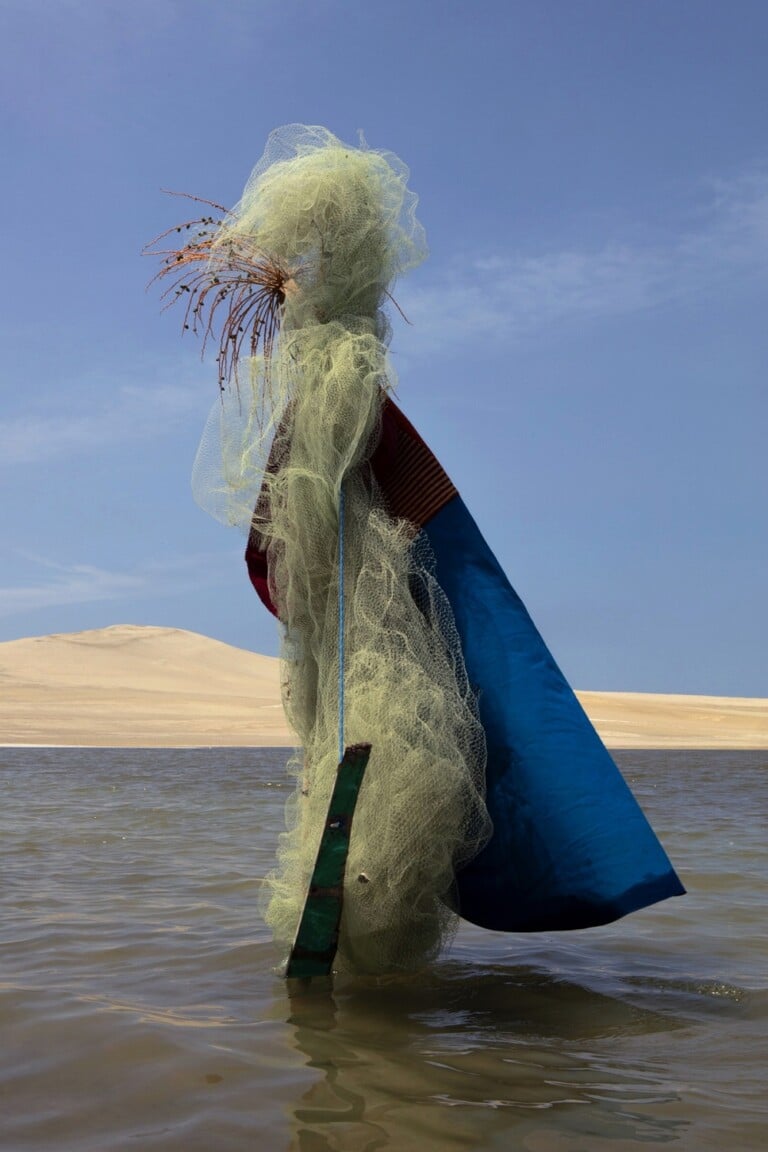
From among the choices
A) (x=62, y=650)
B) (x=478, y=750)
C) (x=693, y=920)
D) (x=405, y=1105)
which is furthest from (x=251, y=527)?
(x=62, y=650)

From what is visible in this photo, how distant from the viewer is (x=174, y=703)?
36.1 m

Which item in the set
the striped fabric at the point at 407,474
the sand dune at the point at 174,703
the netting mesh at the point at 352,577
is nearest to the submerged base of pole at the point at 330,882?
the netting mesh at the point at 352,577

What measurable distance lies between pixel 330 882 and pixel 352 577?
3.10ft

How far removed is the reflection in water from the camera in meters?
2.55

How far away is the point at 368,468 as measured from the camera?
151 inches

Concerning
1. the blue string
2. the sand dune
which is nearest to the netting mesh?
the blue string

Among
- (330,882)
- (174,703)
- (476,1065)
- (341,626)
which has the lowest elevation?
(476,1065)

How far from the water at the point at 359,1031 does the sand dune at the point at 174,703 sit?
19806mm

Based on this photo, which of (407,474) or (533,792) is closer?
(533,792)

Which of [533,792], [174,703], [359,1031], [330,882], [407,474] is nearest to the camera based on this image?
[359,1031]

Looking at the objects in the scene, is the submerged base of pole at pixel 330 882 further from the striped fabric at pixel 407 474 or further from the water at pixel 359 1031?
the striped fabric at pixel 407 474

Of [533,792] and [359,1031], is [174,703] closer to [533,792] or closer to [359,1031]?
[533,792]

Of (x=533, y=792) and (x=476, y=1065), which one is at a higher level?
(x=533, y=792)

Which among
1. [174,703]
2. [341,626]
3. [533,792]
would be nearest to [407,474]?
[341,626]
